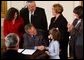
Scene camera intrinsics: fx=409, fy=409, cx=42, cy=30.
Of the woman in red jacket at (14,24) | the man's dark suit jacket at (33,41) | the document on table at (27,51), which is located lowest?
the document on table at (27,51)

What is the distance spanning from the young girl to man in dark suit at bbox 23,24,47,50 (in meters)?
0.28

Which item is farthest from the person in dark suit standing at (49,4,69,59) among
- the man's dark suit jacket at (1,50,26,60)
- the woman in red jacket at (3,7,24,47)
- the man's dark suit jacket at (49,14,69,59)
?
the man's dark suit jacket at (1,50,26,60)

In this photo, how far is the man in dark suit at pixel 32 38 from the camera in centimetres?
636

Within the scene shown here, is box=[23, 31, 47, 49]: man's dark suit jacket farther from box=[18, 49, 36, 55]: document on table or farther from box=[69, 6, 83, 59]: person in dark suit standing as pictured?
box=[69, 6, 83, 59]: person in dark suit standing

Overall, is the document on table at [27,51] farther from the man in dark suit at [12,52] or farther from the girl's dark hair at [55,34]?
the man in dark suit at [12,52]

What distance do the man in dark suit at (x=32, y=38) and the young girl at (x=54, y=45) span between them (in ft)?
0.92

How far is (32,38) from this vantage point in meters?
6.41

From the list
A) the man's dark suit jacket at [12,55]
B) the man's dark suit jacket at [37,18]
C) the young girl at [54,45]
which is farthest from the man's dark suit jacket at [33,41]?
the man's dark suit jacket at [12,55]

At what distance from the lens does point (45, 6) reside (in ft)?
27.2

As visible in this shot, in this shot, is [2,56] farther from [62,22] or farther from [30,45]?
[62,22]

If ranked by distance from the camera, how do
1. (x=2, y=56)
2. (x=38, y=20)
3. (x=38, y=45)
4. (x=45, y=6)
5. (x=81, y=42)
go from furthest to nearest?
1. (x=45, y=6)
2. (x=38, y=20)
3. (x=38, y=45)
4. (x=81, y=42)
5. (x=2, y=56)

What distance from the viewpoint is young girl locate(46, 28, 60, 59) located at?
597 cm

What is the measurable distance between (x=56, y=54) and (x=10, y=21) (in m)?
1.12

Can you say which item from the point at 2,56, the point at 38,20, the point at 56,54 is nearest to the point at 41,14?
the point at 38,20
